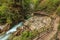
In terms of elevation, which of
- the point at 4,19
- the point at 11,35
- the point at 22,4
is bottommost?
the point at 11,35

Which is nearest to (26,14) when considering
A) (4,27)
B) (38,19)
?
(38,19)

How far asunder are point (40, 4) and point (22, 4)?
106cm

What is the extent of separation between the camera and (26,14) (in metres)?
8.29

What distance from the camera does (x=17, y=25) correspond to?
24.8 feet

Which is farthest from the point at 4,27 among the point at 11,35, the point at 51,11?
the point at 51,11

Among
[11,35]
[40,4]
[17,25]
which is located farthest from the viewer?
[40,4]

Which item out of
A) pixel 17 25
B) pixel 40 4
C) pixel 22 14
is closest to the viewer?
pixel 17 25

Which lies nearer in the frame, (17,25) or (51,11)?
(17,25)

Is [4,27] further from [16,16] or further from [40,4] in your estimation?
[40,4]

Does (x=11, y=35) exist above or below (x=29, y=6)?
below

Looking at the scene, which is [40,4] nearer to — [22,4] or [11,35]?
[22,4]

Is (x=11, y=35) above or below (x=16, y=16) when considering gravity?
below

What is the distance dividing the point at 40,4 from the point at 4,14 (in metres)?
2.17

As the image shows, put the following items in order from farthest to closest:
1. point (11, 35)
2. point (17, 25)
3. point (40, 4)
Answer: point (40, 4) → point (17, 25) → point (11, 35)
